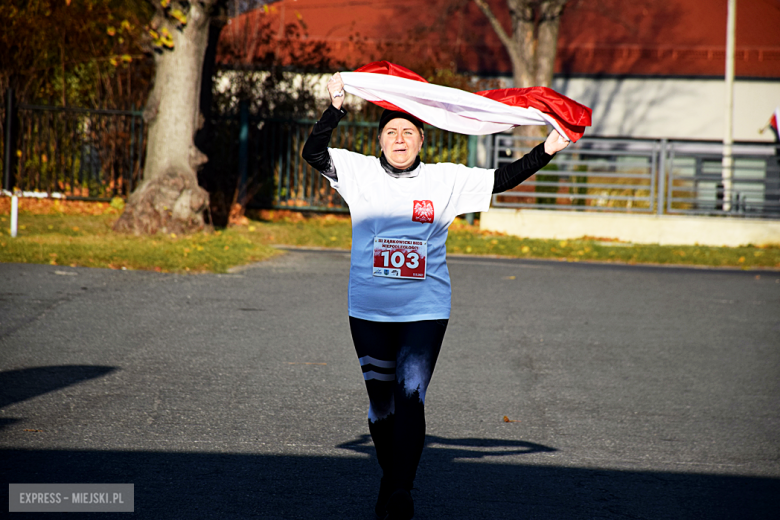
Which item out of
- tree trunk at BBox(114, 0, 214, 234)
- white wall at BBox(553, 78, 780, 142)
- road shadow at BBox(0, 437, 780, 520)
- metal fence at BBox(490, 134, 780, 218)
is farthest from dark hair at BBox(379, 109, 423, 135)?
white wall at BBox(553, 78, 780, 142)

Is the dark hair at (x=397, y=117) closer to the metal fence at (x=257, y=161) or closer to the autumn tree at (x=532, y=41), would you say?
the metal fence at (x=257, y=161)

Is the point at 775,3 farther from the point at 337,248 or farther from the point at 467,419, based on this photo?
the point at 467,419

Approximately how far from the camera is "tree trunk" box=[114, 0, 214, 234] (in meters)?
12.4

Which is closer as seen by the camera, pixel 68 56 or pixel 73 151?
pixel 73 151

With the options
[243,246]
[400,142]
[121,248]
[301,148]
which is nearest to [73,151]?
[301,148]

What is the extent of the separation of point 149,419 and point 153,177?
8.43m

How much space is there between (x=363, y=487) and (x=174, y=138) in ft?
32.2

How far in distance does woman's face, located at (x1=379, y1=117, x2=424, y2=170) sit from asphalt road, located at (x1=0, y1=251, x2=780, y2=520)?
1.55 m

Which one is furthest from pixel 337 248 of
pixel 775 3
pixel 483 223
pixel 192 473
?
pixel 775 3

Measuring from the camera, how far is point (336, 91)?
12.0 ft

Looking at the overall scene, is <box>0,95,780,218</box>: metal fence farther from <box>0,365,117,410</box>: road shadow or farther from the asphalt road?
<box>0,365,117,410</box>: road shadow

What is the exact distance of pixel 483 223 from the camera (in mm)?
16844

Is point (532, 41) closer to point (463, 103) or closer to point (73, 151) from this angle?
point (73, 151)

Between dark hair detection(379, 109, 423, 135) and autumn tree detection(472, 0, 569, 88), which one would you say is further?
autumn tree detection(472, 0, 569, 88)
